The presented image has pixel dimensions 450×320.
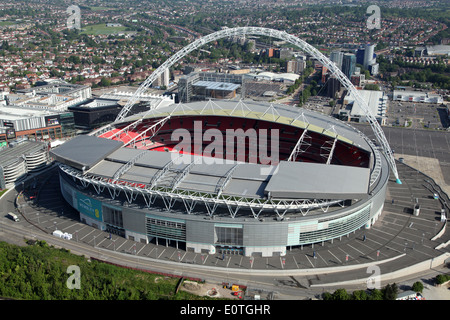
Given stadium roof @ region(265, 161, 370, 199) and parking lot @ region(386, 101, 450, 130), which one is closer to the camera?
stadium roof @ region(265, 161, 370, 199)

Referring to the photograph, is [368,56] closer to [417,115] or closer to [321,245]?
[417,115]

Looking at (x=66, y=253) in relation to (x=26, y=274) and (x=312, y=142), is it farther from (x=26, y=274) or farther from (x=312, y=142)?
(x=312, y=142)

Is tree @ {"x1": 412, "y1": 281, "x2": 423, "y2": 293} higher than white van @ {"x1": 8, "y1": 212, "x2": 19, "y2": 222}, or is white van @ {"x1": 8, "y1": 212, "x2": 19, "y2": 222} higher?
white van @ {"x1": 8, "y1": 212, "x2": 19, "y2": 222}

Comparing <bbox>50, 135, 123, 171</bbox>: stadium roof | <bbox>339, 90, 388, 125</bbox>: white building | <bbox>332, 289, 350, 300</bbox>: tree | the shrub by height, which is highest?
<bbox>50, 135, 123, 171</bbox>: stadium roof

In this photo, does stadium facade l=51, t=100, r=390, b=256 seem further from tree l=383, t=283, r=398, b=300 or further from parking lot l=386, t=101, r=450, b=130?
parking lot l=386, t=101, r=450, b=130

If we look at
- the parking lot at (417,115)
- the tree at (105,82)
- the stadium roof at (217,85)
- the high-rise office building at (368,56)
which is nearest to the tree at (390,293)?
the parking lot at (417,115)

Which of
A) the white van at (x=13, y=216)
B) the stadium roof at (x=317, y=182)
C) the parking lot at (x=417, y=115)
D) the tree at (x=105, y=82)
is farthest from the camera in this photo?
the tree at (x=105, y=82)

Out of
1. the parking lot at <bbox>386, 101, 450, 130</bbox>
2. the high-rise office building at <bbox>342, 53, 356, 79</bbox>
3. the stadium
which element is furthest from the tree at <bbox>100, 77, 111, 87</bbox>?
the parking lot at <bbox>386, 101, 450, 130</bbox>

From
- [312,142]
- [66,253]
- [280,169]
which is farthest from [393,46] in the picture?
[66,253]

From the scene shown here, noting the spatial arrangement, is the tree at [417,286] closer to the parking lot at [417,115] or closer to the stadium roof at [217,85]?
the parking lot at [417,115]

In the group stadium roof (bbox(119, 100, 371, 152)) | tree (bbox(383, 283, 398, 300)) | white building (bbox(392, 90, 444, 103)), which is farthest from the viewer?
white building (bbox(392, 90, 444, 103))

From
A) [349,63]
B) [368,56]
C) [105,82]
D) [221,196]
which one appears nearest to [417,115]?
[349,63]

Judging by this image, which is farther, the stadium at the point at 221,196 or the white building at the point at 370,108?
the white building at the point at 370,108

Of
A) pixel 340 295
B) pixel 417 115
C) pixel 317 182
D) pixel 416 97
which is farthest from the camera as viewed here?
pixel 416 97
